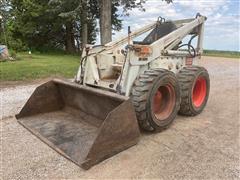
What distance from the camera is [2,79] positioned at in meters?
7.50

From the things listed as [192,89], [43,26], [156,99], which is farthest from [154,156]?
[43,26]

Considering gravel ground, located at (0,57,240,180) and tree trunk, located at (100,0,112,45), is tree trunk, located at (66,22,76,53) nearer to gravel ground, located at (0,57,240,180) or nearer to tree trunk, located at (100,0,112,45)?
tree trunk, located at (100,0,112,45)

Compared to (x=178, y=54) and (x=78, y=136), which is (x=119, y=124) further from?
(x=178, y=54)

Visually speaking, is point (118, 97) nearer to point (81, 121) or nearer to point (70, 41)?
point (81, 121)

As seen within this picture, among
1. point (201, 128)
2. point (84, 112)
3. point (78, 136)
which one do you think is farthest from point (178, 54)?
point (78, 136)

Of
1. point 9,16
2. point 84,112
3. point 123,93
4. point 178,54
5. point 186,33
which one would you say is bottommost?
point 84,112

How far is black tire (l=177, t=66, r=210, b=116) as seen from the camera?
420 centimetres

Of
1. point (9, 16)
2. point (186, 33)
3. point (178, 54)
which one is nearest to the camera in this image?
point (178, 54)

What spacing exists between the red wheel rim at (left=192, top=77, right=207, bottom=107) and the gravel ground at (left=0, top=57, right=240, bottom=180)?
1.78ft

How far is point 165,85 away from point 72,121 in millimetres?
1500

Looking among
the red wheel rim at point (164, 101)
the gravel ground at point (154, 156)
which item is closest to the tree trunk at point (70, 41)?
the gravel ground at point (154, 156)

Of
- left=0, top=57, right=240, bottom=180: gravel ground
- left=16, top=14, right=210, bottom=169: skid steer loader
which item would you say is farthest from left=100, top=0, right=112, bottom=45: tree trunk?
left=0, top=57, right=240, bottom=180: gravel ground

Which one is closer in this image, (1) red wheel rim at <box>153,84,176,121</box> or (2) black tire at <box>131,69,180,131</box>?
(2) black tire at <box>131,69,180,131</box>

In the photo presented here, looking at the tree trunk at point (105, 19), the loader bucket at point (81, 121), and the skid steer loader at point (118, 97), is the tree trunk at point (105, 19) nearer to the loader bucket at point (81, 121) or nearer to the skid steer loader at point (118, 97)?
the skid steer loader at point (118, 97)
